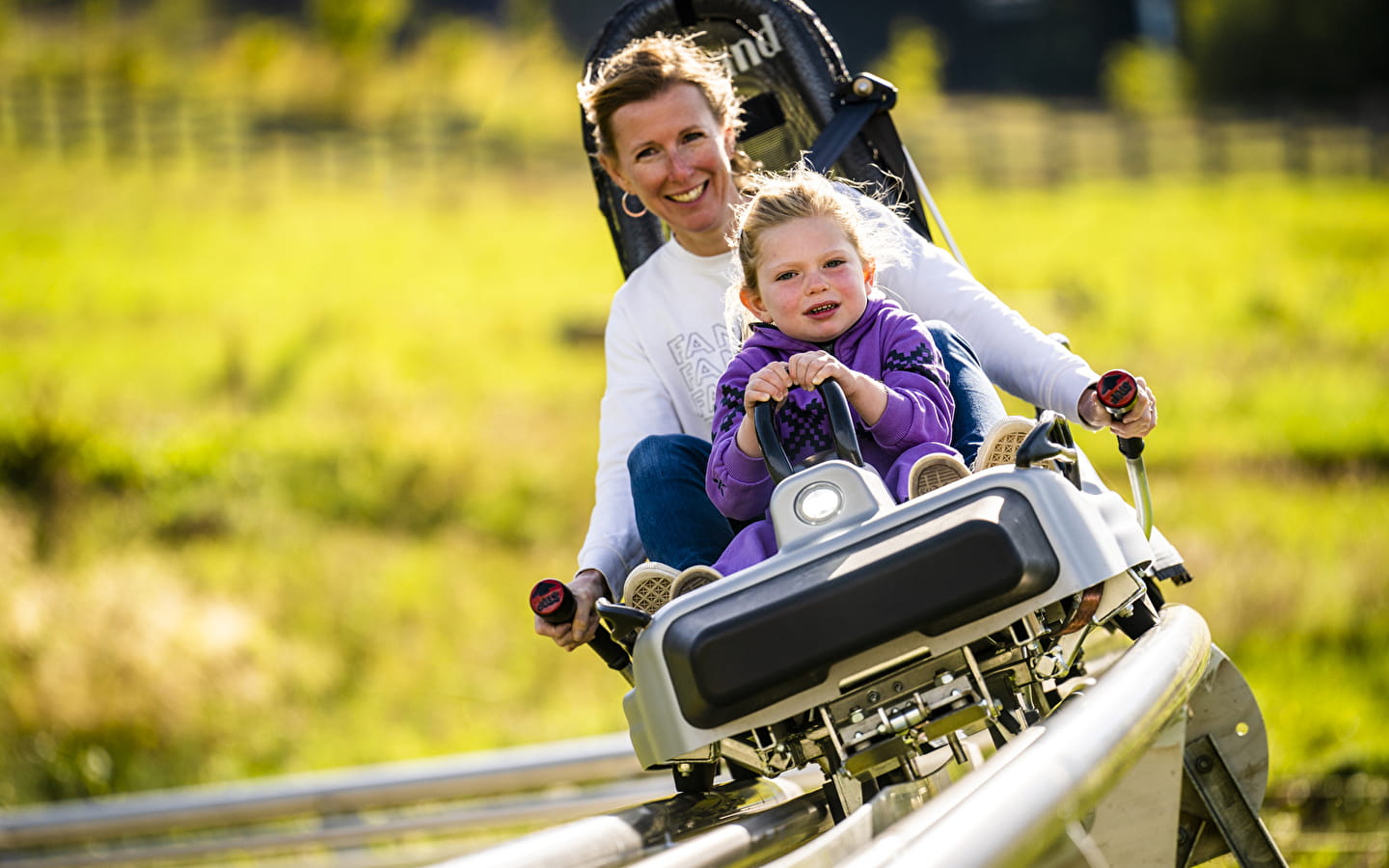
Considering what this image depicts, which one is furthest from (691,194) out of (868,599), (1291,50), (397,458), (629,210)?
(1291,50)

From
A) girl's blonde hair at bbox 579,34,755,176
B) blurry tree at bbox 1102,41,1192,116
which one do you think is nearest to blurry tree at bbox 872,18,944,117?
blurry tree at bbox 1102,41,1192,116

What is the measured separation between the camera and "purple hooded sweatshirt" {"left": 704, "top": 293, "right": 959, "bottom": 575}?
1983mm

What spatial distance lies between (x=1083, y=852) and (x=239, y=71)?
29253 millimetres

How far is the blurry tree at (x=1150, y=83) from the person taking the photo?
36.6 metres

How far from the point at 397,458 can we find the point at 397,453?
3.3 inches

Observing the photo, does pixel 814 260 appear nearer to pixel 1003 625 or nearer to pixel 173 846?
pixel 1003 625

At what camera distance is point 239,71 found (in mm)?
27734

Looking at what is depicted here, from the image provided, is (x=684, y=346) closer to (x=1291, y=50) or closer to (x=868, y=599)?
(x=868, y=599)

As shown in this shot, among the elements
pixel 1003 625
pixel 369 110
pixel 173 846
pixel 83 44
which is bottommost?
pixel 173 846

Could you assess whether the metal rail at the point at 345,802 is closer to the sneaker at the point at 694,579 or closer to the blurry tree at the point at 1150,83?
the sneaker at the point at 694,579

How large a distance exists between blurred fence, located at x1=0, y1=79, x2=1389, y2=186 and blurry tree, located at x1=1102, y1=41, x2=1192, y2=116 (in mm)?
5759

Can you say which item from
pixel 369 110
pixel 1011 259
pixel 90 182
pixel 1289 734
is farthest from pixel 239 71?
pixel 1289 734

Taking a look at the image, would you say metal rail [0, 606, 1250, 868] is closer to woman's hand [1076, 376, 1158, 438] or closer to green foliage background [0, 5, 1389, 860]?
woman's hand [1076, 376, 1158, 438]

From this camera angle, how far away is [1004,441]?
75.8 inches
